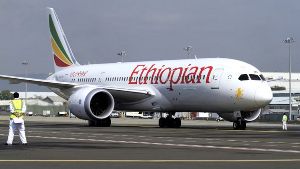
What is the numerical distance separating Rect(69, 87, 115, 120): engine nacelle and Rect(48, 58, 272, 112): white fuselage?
154 centimetres

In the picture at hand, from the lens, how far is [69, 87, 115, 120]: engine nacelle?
38281mm

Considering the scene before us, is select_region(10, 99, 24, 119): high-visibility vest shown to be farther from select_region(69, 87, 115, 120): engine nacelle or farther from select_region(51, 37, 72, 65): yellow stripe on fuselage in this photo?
select_region(51, 37, 72, 65): yellow stripe on fuselage

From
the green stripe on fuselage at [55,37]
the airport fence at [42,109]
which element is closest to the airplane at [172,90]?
the green stripe on fuselage at [55,37]

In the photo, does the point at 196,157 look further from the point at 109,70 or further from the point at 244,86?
the point at 109,70

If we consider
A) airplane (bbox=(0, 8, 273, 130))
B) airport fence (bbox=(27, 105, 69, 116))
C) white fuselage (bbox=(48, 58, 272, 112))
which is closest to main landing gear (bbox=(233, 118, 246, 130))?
airplane (bbox=(0, 8, 273, 130))

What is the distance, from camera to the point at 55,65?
51312mm

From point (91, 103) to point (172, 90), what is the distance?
5.77m

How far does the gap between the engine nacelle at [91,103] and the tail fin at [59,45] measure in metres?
10.1

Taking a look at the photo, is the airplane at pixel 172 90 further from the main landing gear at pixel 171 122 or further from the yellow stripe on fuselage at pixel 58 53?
the yellow stripe on fuselage at pixel 58 53

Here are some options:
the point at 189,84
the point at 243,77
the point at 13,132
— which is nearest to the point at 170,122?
the point at 189,84

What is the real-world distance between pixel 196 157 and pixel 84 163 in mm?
3174

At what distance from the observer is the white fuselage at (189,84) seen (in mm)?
35250

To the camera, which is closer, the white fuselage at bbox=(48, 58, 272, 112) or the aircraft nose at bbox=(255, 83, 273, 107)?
the aircraft nose at bbox=(255, 83, 273, 107)

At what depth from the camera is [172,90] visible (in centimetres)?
3872
